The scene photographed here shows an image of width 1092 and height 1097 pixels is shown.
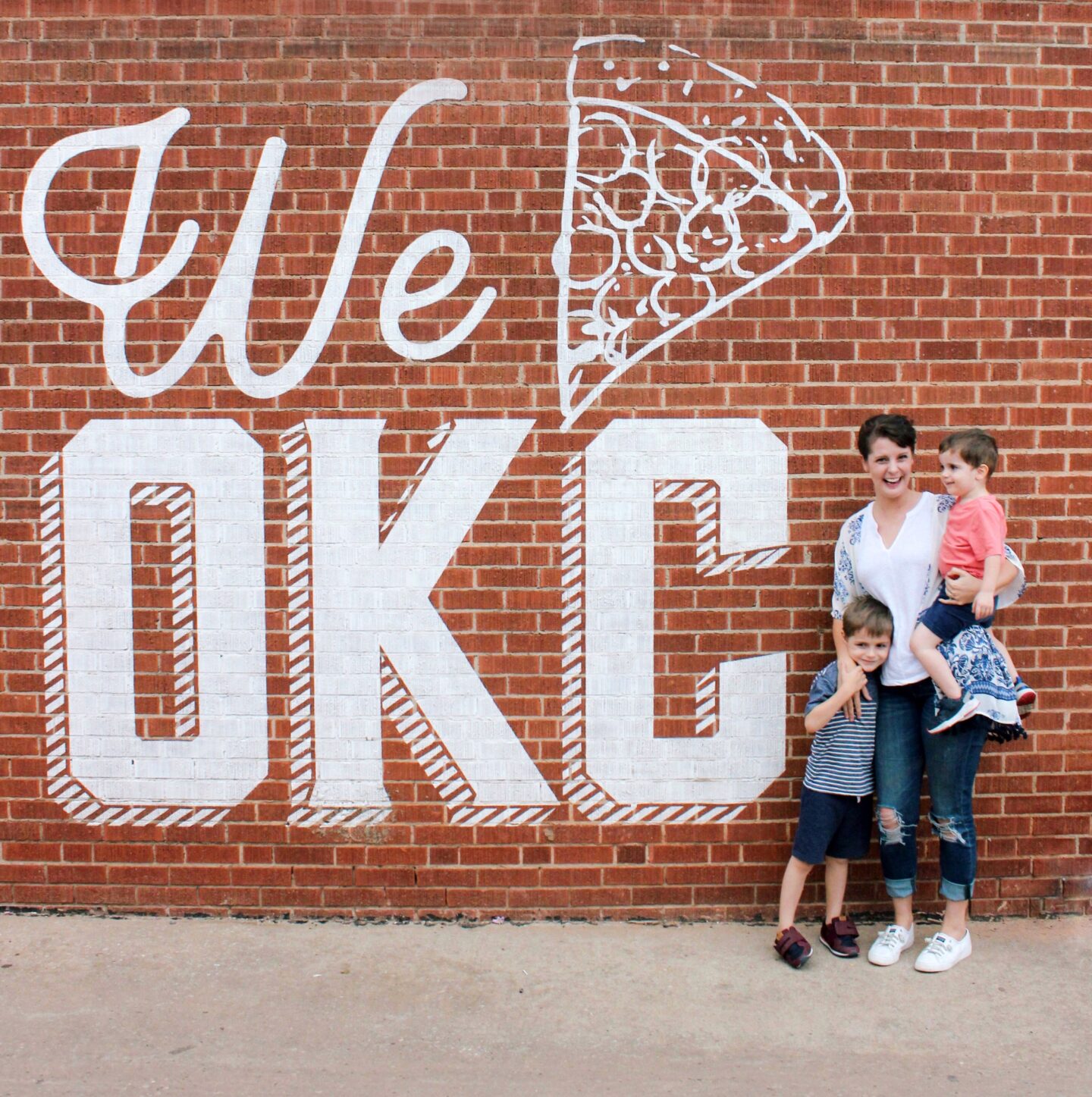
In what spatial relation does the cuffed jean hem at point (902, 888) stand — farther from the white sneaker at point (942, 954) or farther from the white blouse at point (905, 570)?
the white blouse at point (905, 570)

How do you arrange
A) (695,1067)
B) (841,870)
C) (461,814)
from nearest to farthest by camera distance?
(695,1067) < (841,870) < (461,814)

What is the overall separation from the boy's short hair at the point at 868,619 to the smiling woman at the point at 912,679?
0.05 meters

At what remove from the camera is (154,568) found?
4301 millimetres

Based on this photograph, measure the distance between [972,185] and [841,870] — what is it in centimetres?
263

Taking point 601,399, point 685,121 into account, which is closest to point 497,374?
point 601,399

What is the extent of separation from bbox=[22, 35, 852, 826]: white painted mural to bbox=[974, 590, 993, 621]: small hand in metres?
0.78

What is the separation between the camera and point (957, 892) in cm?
395

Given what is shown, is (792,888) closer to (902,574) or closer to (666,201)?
(902,574)

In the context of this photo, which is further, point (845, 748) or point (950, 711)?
point (845, 748)

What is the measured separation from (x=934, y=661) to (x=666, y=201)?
1968 mm

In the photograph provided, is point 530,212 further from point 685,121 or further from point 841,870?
point 841,870

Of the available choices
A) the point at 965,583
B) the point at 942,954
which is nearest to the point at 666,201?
the point at 965,583

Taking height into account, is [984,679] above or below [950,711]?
above

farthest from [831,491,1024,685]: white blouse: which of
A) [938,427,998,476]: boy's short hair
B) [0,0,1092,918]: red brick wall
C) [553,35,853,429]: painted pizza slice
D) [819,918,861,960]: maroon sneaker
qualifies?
[553,35,853,429]: painted pizza slice
